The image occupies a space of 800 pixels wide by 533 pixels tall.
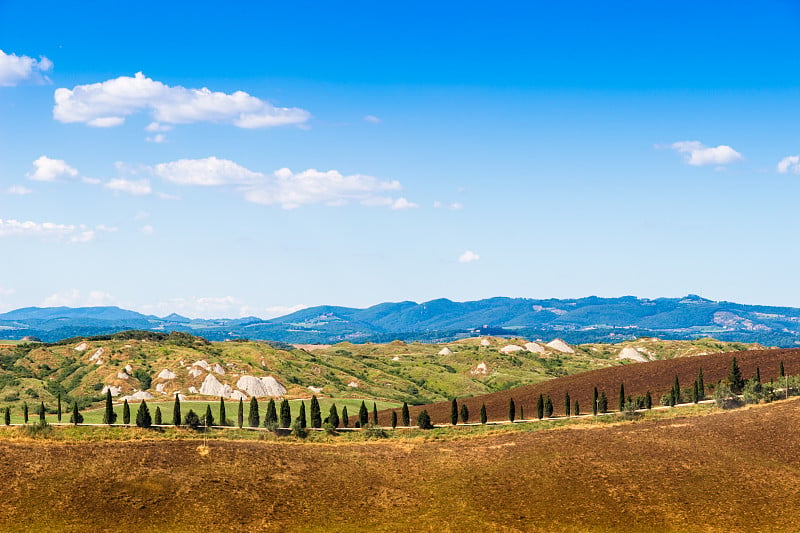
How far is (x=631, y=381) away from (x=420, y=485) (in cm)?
9786

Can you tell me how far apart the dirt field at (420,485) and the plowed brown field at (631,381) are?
5055cm

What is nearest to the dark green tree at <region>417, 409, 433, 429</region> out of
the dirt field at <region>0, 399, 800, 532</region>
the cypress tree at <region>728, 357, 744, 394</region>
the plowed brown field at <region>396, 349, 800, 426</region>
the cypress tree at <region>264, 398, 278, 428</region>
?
the plowed brown field at <region>396, 349, 800, 426</region>

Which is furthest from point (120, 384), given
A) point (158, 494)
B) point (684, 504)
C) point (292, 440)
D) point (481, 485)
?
point (684, 504)

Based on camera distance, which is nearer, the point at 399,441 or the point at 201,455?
the point at 201,455

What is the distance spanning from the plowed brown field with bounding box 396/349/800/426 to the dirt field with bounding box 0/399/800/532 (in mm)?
50545

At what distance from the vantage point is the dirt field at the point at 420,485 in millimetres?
72312

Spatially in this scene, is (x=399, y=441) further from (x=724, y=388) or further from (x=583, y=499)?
(x=724, y=388)

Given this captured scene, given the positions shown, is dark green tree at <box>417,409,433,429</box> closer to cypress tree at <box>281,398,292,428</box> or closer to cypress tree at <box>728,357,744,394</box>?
cypress tree at <box>281,398,292,428</box>

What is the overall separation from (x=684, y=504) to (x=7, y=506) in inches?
2615

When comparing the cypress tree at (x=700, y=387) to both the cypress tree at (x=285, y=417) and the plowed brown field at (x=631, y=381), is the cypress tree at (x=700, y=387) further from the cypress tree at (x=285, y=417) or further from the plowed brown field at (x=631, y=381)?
the cypress tree at (x=285, y=417)

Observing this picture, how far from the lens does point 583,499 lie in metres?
77.7

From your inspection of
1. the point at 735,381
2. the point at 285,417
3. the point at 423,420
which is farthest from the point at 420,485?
the point at 735,381

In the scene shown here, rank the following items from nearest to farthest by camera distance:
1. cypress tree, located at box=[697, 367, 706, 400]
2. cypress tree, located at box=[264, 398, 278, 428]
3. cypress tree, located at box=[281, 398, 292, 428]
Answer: cypress tree, located at box=[264, 398, 278, 428]
cypress tree, located at box=[281, 398, 292, 428]
cypress tree, located at box=[697, 367, 706, 400]

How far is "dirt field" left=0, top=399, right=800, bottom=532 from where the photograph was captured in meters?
72.3
